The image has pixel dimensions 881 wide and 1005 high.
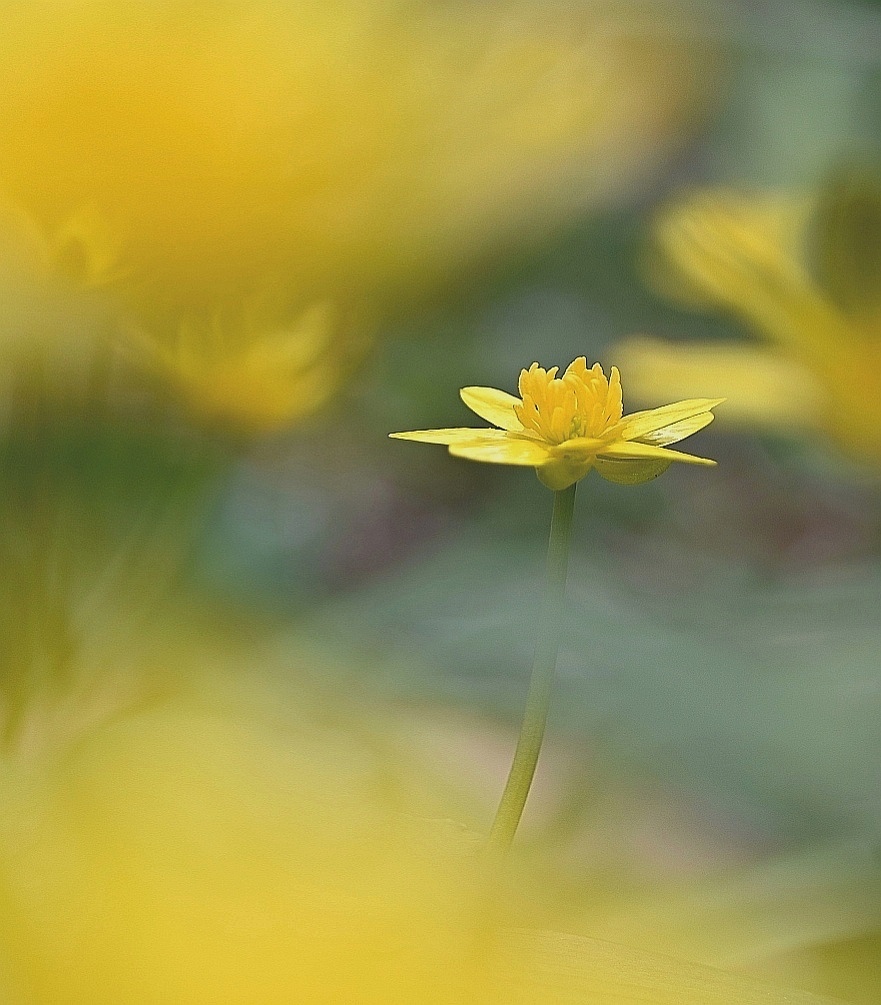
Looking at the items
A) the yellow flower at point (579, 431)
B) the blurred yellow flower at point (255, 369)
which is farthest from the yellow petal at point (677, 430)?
the blurred yellow flower at point (255, 369)

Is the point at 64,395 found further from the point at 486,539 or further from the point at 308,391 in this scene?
the point at 486,539

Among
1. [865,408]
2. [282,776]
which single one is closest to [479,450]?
[282,776]

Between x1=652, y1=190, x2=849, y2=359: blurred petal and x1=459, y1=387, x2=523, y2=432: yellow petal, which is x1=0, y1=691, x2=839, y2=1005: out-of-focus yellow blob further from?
x1=652, y1=190, x2=849, y2=359: blurred petal

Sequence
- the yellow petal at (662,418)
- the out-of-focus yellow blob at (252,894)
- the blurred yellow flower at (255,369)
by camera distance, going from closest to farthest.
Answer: the out-of-focus yellow blob at (252,894) → the yellow petal at (662,418) → the blurred yellow flower at (255,369)

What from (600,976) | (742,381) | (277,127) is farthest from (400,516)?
(600,976)

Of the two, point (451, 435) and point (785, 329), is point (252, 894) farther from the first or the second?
point (785, 329)

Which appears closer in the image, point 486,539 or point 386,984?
point 386,984

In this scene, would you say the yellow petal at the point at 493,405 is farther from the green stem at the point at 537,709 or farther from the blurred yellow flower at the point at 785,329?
the blurred yellow flower at the point at 785,329

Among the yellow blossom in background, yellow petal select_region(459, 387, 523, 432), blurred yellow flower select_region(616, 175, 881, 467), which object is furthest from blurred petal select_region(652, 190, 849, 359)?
yellow petal select_region(459, 387, 523, 432)
